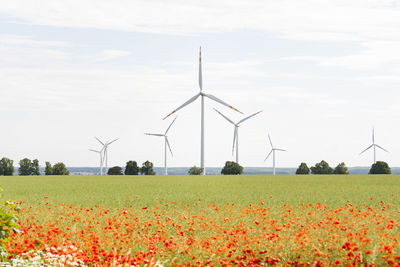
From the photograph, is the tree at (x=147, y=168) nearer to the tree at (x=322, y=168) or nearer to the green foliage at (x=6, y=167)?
the green foliage at (x=6, y=167)

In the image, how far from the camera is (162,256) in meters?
12.8

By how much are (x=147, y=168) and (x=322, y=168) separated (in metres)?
36.7

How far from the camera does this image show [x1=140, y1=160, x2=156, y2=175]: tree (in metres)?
94.8

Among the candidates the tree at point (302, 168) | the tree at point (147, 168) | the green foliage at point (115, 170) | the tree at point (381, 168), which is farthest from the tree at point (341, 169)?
the green foliage at point (115, 170)

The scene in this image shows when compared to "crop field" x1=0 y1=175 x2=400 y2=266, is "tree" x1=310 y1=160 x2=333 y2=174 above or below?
above

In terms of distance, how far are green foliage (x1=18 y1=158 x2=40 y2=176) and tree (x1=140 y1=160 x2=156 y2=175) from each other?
79.7 ft

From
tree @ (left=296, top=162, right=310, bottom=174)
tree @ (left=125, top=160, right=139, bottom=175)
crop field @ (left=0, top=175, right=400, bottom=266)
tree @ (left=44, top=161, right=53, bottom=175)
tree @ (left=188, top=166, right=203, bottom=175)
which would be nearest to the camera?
crop field @ (left=0, top=175, right=400, bottom=266)

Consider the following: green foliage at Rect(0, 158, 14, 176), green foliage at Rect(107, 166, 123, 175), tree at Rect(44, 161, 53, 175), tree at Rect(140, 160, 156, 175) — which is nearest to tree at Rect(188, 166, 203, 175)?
tree at Rect(140, 160, 156, 175)

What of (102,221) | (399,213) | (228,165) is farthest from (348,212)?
(228,165)

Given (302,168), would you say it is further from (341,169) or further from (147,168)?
(147,168)

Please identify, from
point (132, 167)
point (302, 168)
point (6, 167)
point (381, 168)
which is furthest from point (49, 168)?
point (381, 168)

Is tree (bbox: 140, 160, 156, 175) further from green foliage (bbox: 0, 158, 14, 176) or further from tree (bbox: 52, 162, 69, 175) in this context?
green foliage (bbox: 0, 158, 14, 176)

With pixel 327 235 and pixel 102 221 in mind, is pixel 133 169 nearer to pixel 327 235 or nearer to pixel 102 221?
pixel 102 221

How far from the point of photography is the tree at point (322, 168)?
100562mm
